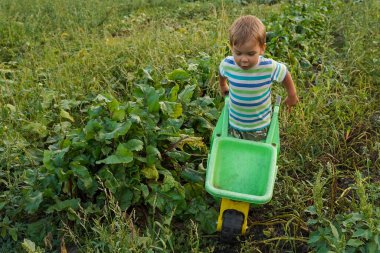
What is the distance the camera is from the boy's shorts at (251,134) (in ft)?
10.5

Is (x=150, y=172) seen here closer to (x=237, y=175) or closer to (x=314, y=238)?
(x=237, y=175)

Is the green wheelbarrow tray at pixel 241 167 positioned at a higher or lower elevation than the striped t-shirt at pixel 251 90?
lower

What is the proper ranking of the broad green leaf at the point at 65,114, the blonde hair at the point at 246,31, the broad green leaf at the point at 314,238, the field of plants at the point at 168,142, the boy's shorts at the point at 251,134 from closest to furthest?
the broad green leaf at the point at 314,238 → the blonde hair at the point at 246,31 → the field of plants at the point at 168,142 → the boy's shorts at the point at 251,134 → the broad green leaf at the point at 65,114

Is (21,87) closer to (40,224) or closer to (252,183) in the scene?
(40,224)

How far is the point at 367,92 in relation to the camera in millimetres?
Answer: 4285

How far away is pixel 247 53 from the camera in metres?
2.83

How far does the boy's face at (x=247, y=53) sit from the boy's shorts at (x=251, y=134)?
49 cm

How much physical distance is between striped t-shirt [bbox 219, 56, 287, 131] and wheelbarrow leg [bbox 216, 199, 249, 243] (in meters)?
0.58

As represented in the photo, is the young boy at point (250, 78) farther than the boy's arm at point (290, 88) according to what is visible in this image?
No

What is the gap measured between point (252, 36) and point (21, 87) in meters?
2.53

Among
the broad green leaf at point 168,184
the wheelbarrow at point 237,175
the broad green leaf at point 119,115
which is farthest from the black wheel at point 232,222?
the broad green leaf at point 119,115

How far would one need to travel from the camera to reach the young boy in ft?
9.15

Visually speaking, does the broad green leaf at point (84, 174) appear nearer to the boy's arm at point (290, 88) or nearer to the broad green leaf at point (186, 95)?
the broad green leaf at point (186, 95)

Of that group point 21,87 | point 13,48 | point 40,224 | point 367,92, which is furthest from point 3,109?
point 367,92
